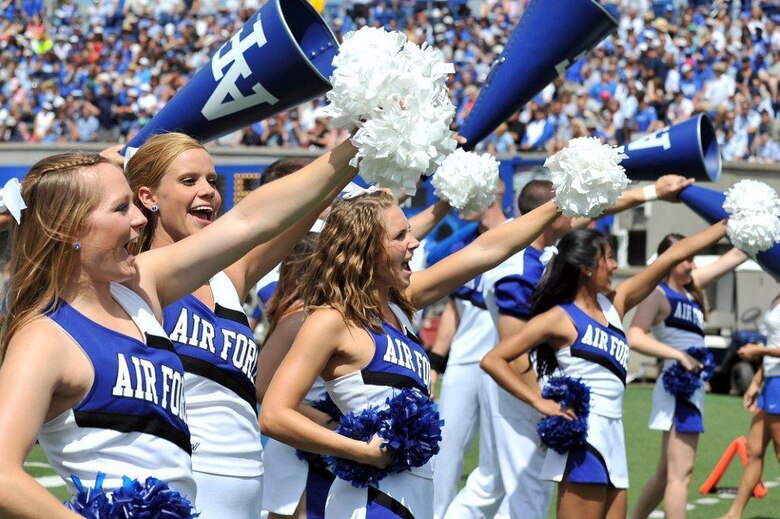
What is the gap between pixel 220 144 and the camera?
728 inches

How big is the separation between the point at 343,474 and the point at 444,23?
64.4ft

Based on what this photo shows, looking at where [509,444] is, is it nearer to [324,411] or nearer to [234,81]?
[324,411]

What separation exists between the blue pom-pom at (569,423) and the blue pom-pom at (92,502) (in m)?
2.81

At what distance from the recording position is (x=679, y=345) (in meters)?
6.77

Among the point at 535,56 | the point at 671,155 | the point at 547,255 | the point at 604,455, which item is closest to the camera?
the point at 535,56

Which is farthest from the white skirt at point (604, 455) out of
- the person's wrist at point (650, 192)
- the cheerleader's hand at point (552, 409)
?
the person's wrist at point (650, 192)

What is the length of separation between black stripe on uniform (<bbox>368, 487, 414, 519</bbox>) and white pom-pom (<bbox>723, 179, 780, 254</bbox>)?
2152 millimetres

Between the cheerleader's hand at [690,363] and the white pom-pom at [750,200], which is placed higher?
the white pom-pom at [750,200]

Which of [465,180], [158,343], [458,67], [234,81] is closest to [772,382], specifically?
[465,180]

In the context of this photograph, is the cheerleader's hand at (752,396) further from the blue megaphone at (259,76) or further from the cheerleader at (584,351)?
the blue megaphone at (259,76)

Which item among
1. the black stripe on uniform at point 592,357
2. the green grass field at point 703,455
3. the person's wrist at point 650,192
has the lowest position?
the green grass field at point 703,455

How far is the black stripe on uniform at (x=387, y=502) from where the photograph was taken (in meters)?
3.14

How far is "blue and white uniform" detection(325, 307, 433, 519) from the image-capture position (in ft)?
10.3

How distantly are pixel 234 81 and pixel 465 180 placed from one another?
4.12 feet
